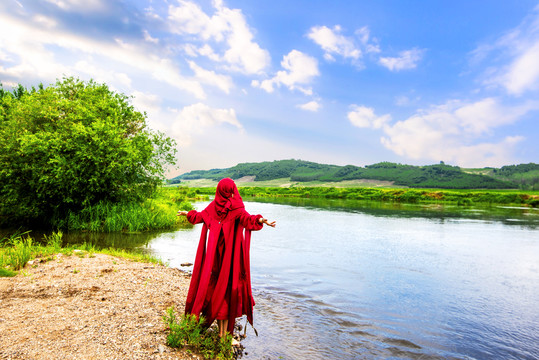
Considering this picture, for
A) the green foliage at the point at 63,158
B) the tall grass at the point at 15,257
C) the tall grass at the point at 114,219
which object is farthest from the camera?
the tall grass at the point at 114,219

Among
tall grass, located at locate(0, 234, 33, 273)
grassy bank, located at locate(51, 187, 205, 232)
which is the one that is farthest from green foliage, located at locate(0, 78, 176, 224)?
tall grass, located at locate(0, 234, 33, 273)

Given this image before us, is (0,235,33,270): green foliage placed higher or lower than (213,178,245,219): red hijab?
lower

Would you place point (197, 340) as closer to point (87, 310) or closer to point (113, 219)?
point (87, 310)

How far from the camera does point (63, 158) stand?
17.8 meters

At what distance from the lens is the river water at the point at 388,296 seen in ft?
24.5

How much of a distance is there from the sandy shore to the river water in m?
2.17

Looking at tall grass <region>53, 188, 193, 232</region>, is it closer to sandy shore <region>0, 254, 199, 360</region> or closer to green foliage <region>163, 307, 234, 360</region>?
sandy shore <region>0, 254, 199, 360</region>

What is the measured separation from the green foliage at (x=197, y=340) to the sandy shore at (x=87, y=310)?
206mm

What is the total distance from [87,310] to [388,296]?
918 centimetres

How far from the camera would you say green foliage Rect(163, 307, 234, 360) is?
572cm

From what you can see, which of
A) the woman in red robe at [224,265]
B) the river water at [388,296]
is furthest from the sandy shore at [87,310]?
the river water at [388,296]

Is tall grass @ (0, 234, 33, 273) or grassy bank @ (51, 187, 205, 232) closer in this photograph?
tall grass @ (0, 234, 33, 273)

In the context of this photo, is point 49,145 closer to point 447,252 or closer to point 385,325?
point 385,325

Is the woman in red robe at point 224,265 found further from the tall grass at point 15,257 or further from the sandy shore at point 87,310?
the tall grass at point 15,257
